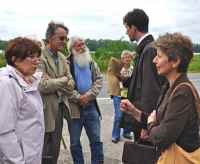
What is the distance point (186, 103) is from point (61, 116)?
2.45 m

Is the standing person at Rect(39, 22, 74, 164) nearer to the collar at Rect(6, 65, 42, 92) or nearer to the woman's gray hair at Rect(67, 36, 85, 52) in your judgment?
the woman's gray hair at Rect(67, 36, 85, 52)

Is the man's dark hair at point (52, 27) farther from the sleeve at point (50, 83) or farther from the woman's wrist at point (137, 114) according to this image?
the woman's wrist at point (137, 114)

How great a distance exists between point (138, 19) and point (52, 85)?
123 centimetres

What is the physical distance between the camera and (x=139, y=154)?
4297mm

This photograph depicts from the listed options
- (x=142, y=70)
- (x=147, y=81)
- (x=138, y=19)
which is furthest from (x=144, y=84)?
(x=138, y=19)

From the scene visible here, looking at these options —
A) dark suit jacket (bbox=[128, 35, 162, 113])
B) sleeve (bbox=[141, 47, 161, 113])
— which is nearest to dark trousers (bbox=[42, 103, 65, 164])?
dark suit jacket (bbox=[128, 35, 162, 113])

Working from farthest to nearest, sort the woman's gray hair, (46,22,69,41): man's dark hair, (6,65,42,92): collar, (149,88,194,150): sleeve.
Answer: the woman's gray hair, (46,22,69,41): man's dark hair, (6,65,42,92): collar, (149,88,194,150): sleeve

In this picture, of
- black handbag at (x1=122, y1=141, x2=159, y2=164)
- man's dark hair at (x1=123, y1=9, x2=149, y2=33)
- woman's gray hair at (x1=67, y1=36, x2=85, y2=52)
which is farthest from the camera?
woman's gray hair at (x1=67, y1=36, x2=85, y2=52)

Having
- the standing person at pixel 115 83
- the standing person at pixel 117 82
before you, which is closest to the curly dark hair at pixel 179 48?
the standing person at pixel 117 82

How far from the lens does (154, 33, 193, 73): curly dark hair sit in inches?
143

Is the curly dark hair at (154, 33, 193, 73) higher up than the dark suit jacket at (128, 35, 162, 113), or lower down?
higher up

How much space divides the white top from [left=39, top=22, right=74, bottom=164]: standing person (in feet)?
4.82

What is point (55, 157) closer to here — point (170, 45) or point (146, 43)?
point (146, 43)

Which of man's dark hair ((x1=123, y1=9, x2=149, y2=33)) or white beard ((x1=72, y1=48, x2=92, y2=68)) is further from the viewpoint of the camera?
white beard ((x1=72, y1=48, x2=92, y2=68))
